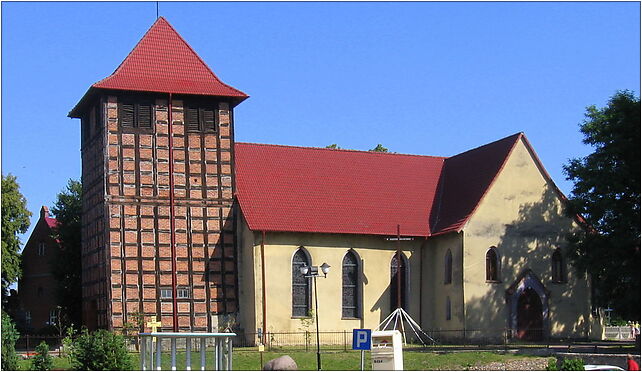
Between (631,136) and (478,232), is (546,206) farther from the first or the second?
(631,136)

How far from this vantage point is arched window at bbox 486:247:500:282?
53156 mm

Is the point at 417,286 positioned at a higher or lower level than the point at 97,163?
lower

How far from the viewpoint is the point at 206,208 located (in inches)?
2039

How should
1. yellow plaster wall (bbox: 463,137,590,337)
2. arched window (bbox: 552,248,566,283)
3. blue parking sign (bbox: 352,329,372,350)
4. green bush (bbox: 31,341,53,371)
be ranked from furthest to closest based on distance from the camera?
arched window (bbox: 552,248,566,283) < yellow plaster wall (bbox: 463,137,590,337) < green bush (bbox: 31,341,53,371) < blue parking sign (bbox: 352,329,372,350)

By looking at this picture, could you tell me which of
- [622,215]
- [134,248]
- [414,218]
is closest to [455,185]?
[414,218]

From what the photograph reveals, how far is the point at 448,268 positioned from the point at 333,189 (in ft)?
21.9

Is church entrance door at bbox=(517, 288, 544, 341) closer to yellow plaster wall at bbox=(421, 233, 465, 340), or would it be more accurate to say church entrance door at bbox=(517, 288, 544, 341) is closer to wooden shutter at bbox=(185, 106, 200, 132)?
yellow plaster wall at bbox=(421, 233, 465, 340)

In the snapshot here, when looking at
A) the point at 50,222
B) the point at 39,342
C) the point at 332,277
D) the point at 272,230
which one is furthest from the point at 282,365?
the point at 50,222

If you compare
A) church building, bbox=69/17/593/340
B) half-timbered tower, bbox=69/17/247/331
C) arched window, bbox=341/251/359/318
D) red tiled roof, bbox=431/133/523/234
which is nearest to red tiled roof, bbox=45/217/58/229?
church building, bbox=69/17/593/340

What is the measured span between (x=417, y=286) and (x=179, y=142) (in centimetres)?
1317

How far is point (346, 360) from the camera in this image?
42469 mm

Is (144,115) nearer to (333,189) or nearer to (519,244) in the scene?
(333,189)

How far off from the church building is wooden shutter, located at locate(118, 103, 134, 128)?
62mm

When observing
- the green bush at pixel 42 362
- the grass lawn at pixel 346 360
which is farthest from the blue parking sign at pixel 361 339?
the green bush at pixel 42 362
